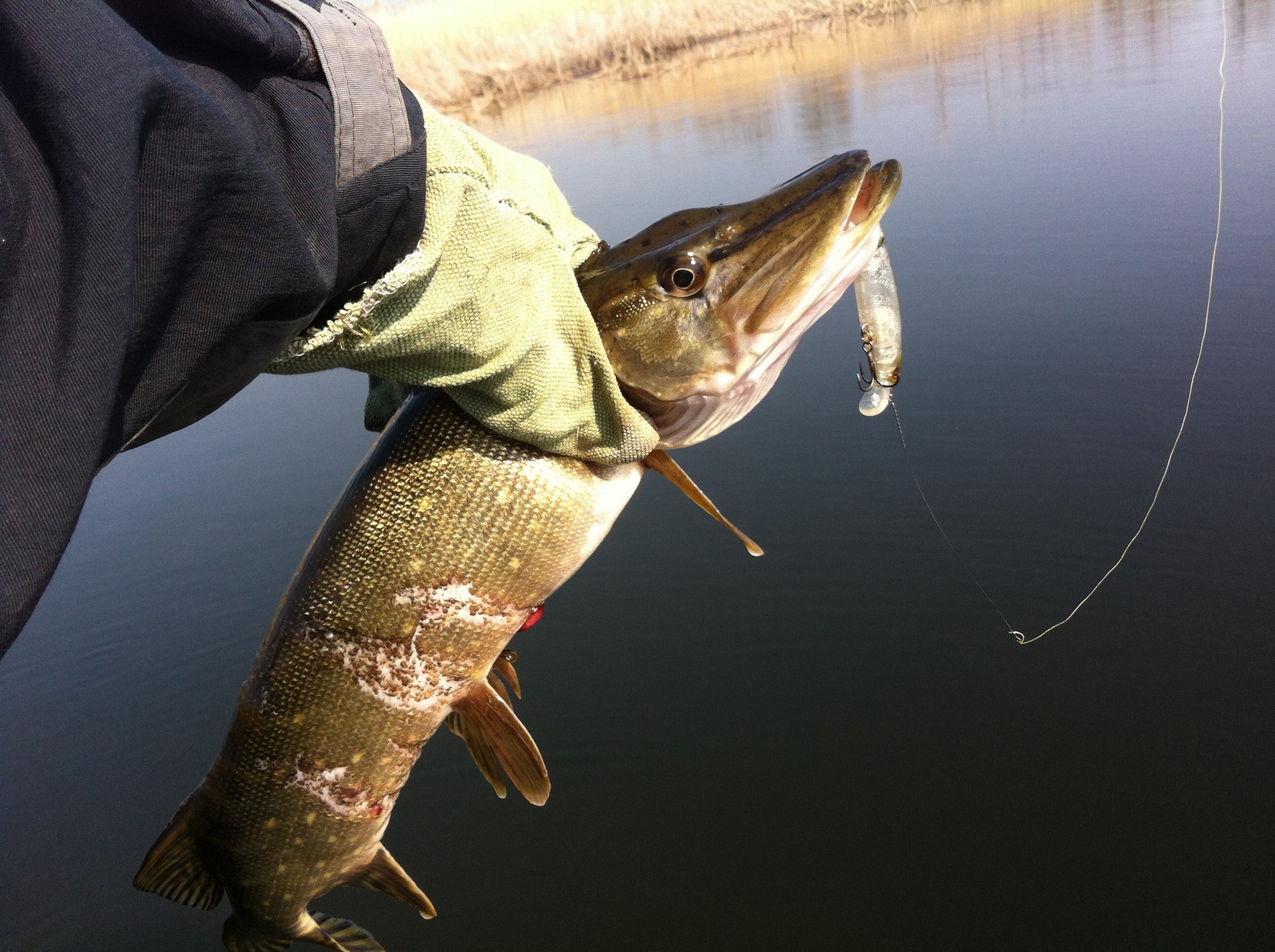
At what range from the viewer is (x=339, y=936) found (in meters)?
2.57

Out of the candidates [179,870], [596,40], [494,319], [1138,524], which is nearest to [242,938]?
[179,870]

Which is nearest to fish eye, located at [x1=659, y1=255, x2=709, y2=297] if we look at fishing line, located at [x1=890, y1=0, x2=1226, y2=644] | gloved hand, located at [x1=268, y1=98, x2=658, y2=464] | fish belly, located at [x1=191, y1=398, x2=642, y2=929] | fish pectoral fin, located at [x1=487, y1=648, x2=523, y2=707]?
gloved hand, located at [x1=268, y1=98, x2=658, y2=464]

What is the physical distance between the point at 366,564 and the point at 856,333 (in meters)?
4.46

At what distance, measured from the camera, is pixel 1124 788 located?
3.12 metres

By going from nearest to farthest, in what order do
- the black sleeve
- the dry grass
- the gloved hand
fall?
the black sleeve
the gloved hand
the dry grass

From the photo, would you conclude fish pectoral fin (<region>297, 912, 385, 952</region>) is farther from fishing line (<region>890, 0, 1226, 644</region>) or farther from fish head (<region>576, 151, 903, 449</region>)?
fishing line (<region>890, 0, 1226, 644</region>)

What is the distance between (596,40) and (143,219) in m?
20.5

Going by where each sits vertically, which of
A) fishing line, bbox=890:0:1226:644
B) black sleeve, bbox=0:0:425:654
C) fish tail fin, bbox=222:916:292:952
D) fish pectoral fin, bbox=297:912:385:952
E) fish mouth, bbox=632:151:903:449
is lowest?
fishing line, bbox=890:0:1226:644

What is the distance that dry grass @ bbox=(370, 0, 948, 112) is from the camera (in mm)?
18094

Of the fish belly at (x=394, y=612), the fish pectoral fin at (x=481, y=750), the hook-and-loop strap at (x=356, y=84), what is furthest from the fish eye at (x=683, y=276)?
the fish pectoral fin at (x=481, y=750)

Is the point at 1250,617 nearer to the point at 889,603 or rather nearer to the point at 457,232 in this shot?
the point at 889,603

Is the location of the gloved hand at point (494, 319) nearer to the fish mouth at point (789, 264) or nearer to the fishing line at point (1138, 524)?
the fish mouth at point (789, 264)

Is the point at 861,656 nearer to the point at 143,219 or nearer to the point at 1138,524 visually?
the point at 1138,524

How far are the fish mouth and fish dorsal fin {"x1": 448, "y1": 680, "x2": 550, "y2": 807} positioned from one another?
2.52 ft
